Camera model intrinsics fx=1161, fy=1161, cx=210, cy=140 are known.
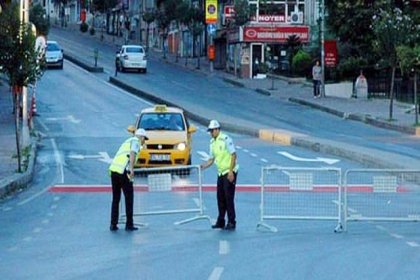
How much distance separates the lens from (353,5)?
67375mm

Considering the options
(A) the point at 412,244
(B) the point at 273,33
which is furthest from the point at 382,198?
(B) the point at 273,33

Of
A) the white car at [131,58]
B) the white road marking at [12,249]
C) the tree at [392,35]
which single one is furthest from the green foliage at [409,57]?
the white car at [131,58]

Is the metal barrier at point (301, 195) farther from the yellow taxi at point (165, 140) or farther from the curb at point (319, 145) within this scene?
the yellow taxi at point (165, 140)

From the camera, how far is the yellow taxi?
29406 mm

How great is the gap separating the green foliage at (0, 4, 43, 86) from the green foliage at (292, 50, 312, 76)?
44581mm

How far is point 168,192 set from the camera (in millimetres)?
21625

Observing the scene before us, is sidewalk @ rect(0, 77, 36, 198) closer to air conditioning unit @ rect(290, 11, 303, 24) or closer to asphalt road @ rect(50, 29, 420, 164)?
asphalt road @ rect(50, 29, 420, 164)

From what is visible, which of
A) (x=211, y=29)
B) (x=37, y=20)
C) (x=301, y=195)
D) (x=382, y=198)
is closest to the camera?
(x=382, y=198)

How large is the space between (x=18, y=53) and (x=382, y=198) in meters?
12.3

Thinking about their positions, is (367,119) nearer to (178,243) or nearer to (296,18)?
(296,18)

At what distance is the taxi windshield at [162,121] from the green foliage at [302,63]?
4250 cm

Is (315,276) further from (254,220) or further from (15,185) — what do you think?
(15,185)

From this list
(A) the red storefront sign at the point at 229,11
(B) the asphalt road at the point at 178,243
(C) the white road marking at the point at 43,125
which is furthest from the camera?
(A) the red storefront sign at the point at 229,11

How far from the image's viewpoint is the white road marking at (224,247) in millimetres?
16078
